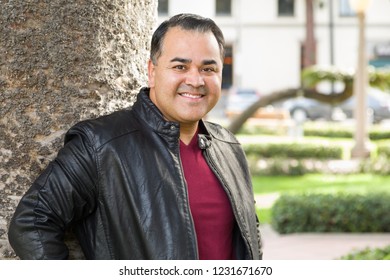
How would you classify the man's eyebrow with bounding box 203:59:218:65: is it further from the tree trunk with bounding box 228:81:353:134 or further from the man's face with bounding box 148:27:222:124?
the tree trunk with bounding box 228:81:353:134

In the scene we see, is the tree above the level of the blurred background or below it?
above

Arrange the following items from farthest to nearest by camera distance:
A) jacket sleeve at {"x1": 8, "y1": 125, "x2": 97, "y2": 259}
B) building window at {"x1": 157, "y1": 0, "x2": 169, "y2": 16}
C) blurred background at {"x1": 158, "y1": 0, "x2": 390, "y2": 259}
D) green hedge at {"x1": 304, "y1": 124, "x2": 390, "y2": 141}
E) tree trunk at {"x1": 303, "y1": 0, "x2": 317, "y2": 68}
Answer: tree trunk at {"x1": 303, "y1": 0, "x2": 317, "y2": 68}
building window at {"x1": 157, "y1": 0, "x2": 169, "y2": 16}
green hedge at {"x1": 304, "y1": 124, "x2": 390, "y2": 141}
blurred background at {"x1": 158, "y1": 0, "x2": 390, "y2": 259}
jacket sleeve at {"x1": 8, "y1": 125, "x2": 97, "y2": 259}

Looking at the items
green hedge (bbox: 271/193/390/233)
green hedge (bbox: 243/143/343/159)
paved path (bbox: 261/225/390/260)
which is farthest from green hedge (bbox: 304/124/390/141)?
paved path (bbox: 261/225/390/260)

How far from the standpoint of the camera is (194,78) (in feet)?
7.08

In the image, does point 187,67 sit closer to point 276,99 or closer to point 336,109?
point 276,99

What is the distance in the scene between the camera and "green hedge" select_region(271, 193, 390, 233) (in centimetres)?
866

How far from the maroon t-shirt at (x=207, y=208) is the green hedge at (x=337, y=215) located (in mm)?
6558

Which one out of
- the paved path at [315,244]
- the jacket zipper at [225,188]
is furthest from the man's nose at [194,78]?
the paved path at [315,244]

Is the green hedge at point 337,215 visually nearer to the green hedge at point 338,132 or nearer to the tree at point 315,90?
the tree at point 315,90

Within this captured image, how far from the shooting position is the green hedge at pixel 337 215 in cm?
866

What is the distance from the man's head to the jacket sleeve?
26 centimetres

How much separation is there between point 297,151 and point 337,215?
21.1ft

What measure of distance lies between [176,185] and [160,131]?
159 millimetres
